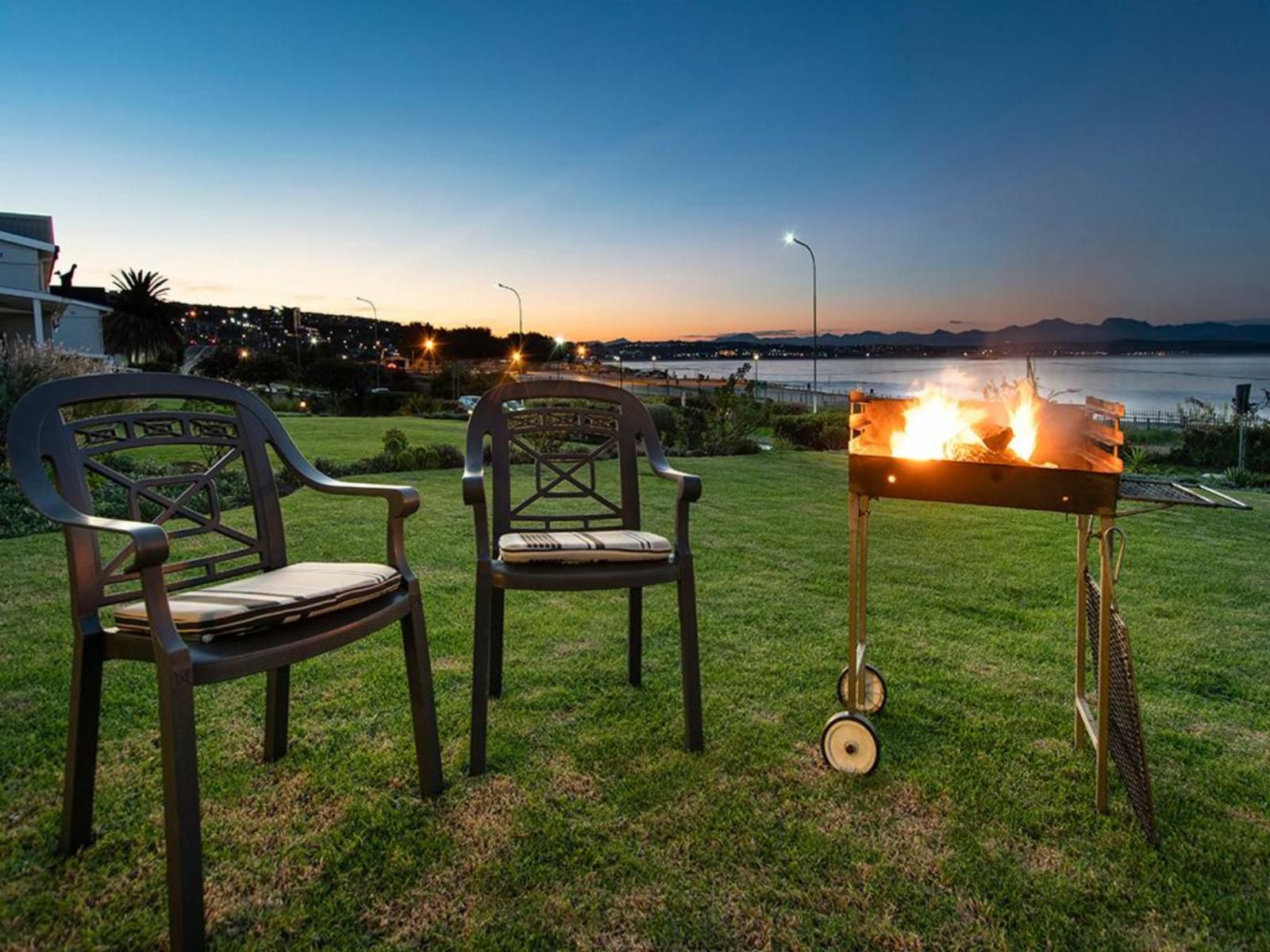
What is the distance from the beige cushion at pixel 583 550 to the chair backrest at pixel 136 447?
696 millimetres

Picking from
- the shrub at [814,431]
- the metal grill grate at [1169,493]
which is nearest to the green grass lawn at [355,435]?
the shrub at [814,431]

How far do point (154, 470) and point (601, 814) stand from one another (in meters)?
8.04

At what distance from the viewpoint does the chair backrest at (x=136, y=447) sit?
5.33 ft

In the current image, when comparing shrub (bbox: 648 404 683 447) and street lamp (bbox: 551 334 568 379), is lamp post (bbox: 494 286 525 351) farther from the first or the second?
shrub (bbox: 648 404 683 447)

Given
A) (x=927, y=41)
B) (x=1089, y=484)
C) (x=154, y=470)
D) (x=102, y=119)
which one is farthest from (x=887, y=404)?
(x=102, y=119)

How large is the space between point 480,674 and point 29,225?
36260 millimetres

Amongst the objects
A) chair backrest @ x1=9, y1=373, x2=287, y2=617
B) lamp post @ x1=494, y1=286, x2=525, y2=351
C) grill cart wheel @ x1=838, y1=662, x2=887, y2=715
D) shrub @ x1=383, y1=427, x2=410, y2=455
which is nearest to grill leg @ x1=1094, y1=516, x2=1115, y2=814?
grill cart wheel @ x1=838, y1=662, x2=887, y2=715

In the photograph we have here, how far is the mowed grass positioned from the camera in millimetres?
1598

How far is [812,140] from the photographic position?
1418 centimetres

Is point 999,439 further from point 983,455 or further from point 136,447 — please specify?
point 136,447

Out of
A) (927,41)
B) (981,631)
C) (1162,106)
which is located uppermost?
(927,41)

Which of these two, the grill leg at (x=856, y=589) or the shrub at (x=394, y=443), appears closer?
the grill leg at (x=856, y=589)

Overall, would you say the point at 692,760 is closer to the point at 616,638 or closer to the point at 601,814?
the point at 601,814

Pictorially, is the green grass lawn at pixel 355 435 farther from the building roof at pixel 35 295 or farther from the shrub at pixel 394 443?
the building roof at pixel 35 295
